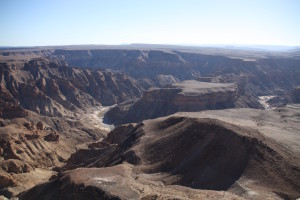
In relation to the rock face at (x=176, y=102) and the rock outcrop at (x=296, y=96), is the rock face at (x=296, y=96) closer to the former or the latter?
the rock outcrop at (x=296, y=96)

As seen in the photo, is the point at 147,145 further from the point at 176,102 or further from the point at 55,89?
the point at 55,89

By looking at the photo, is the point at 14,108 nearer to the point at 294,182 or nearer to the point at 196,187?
the point at 196,187

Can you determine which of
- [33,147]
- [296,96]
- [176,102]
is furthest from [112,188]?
[296,96]

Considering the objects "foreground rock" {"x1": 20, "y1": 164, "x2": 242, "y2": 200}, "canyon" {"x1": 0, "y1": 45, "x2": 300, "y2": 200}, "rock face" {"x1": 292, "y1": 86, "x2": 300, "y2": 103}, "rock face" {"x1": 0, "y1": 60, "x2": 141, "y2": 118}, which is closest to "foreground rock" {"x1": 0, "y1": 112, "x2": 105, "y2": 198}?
"canyon" {"x1": 0, "y1": 45, "x2": 300, "y2": 200}

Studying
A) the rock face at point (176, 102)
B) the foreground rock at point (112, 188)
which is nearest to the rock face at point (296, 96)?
the rock face at point (176, 102)

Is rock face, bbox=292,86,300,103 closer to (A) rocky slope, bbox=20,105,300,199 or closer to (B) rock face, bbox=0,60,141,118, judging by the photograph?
(B) rock face, bbox=0,60,141,118

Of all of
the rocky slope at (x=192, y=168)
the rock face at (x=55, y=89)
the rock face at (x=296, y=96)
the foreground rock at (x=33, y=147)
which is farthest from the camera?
the rock face at (x=296, y=96)
